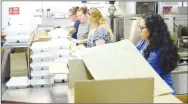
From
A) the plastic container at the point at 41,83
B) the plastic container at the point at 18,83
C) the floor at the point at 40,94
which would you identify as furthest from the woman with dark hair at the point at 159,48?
the plastic container at the point at 18,83

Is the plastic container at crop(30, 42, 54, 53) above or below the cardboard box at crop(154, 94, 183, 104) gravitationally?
above

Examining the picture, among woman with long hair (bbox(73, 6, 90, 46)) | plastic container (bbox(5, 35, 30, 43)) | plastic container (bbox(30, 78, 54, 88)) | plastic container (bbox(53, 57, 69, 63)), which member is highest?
woman with long hair (bbox(73, 6, 90, 46))

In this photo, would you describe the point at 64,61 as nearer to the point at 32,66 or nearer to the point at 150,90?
the point at 32,66

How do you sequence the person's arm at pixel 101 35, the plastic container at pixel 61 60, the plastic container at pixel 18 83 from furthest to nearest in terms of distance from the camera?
the person's arm at pixel 101 35
the plastic container at pixel 61 60
the plastic container at pixel 18 83

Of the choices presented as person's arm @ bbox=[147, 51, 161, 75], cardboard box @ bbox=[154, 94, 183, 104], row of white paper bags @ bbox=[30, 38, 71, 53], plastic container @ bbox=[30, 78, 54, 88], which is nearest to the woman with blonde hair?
row of white paper bags @ bbox=[30, 38, 71, 53]

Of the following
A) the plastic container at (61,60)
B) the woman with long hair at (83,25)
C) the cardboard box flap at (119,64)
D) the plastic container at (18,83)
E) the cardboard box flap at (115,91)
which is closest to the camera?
the cardboard box flap at (115,91)

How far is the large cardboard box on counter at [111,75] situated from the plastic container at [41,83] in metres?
0.59

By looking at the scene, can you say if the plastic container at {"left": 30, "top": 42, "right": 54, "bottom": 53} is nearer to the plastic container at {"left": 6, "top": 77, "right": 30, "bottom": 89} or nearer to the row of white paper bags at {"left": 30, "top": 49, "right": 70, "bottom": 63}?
the row of white paper bags at {"left": 30, "top": 49, "right": 70, "bottom": 63}

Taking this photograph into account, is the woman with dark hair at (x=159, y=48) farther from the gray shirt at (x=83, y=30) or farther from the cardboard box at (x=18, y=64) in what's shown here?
the gray shirt at (x=83, y=30)

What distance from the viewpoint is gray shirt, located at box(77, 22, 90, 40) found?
377 centimetres

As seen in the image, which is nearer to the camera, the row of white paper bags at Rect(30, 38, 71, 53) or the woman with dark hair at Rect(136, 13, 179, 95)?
the woman with dark hair at Rect(136, 13, 179, 95)

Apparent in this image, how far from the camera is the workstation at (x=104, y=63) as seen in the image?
1.08 meters

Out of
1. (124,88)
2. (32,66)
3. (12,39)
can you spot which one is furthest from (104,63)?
(12,39)

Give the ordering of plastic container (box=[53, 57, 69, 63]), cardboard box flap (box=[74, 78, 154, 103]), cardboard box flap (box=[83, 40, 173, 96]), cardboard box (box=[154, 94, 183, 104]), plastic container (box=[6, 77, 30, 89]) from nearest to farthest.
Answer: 1. cardboard box flap (box=[74, 78, 154, 103])
2. cardboard box (box=[154, 94, 183, 104])
3. cardboard box flap (box=[83, 40, 173, 96])
4. plastic container (box=[6, 77, 30, 89])
5. plastic container (box=[53, 57, 69, 63])
